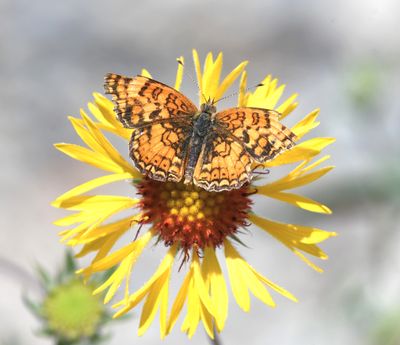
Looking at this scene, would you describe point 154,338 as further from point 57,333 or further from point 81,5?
point 81,5

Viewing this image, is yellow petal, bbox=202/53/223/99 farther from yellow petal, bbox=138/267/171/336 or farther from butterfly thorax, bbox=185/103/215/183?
yellow petal, bbox=138/267/171/336

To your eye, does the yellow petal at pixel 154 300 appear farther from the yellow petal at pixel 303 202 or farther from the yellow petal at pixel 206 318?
the yellow petal at pixel 303 202

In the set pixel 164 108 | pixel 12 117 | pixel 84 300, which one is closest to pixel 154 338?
pixel 84 300

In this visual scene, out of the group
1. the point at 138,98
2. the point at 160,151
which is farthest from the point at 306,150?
the point at 138,98

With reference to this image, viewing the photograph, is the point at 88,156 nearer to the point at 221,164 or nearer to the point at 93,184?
the point at 93,184

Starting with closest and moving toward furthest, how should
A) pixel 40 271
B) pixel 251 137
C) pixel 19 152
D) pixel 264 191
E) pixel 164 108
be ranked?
1. pixel 251 137
2. pixel 164 108
3. pixel 264 191
4. pixel 40 271
5. pixel 19 152

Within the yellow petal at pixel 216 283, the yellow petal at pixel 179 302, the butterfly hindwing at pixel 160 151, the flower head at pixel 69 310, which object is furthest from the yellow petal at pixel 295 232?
the flower head at pixel 69 310

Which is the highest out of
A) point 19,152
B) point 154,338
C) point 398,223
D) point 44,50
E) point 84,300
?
point 44,50
